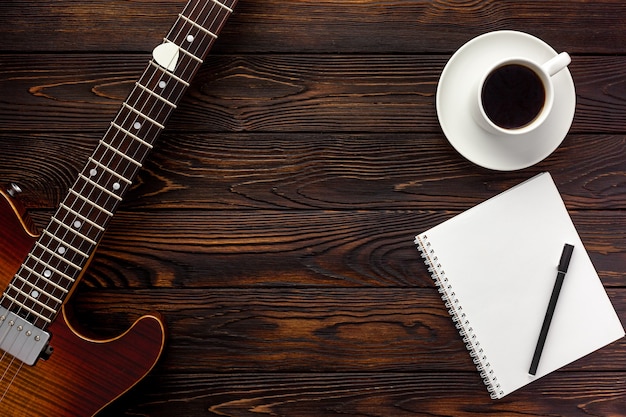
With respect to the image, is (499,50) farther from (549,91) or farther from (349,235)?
(349,235)

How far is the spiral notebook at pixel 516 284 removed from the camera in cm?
84

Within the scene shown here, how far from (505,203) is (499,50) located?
229 millimetres

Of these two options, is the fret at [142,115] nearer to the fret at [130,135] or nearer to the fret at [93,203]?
the fret at [130,135]

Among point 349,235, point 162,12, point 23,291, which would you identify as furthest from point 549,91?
point 23,291

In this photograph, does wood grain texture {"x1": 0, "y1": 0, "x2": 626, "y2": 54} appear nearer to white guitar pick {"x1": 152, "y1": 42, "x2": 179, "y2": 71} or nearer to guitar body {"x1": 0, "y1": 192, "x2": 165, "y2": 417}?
white guitar pick {"x1": 152, "y1": 42, "x2": 179, "y2": 71}

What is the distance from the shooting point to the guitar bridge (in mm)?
736

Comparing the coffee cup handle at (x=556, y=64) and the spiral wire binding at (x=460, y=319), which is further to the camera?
the spiral wire binding at (x=460, y=319)

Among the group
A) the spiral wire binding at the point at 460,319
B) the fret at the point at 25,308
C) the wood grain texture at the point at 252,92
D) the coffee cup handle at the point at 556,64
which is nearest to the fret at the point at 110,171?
the wood grain texture at the point at 252,92

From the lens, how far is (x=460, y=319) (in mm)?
844

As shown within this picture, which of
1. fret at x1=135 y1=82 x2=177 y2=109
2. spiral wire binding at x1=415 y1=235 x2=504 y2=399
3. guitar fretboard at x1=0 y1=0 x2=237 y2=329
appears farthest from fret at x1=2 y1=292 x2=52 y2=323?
spiral wire binding at x1=415 y1=235 x2=504 y2=399

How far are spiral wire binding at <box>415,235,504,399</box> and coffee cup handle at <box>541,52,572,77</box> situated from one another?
11.5 inches

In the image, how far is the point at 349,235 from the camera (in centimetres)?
86

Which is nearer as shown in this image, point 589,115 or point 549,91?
point 549,91

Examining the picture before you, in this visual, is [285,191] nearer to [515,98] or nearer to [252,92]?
[252,92]
